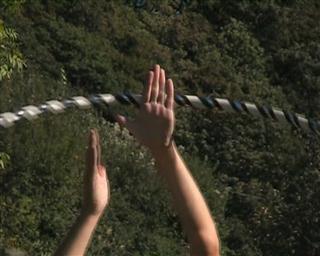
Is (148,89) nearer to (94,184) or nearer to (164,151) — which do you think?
(164,151)

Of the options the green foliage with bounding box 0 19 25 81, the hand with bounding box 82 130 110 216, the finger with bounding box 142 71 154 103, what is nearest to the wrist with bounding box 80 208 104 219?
the hand with bounding box 82 130 110 216

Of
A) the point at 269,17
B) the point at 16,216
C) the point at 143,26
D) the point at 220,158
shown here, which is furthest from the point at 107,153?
the point at 269,17

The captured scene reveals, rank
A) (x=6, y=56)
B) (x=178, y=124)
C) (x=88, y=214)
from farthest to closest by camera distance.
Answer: (x=178, y=124) → (x=6, y=56) → (x=88, y=214)

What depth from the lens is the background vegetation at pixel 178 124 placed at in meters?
13.2

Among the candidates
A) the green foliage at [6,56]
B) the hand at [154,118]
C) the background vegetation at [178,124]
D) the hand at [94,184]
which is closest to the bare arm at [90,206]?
the hand at [94,184]

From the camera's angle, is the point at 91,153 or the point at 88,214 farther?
the point at 91,153

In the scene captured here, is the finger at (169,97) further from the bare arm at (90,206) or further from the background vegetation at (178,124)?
the background vegetation at (178,124)

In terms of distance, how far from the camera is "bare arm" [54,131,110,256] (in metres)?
3.07

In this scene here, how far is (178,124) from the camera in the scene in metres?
18.4

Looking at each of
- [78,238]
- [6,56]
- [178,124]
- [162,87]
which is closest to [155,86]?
[162,87]

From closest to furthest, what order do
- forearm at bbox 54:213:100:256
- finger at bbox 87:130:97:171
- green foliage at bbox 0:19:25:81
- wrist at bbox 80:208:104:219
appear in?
1. forearm at bbox 54:213:100:256
2. wrist at bbox 80:208:104:219
3. finger at bbox 87:130:97:171
4. green foliage at bbox 0:19:25:81

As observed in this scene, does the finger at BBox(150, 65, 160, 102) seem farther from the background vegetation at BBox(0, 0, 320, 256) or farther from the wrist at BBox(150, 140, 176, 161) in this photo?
the background vegetation at BBox(0, 0, 320, 256)

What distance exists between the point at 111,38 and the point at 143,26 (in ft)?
3.80

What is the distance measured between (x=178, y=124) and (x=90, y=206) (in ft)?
49.8
